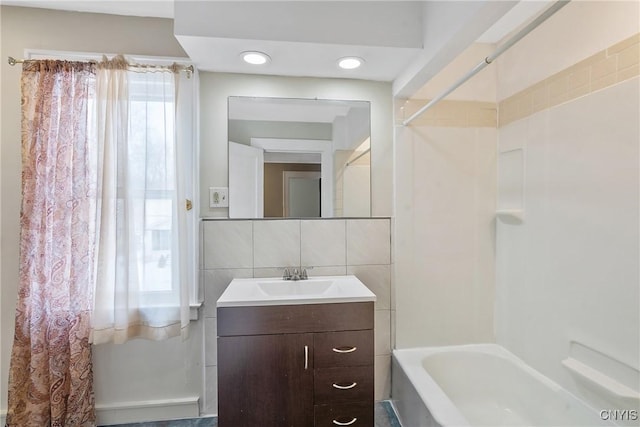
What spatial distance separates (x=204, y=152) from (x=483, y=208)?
179 cm

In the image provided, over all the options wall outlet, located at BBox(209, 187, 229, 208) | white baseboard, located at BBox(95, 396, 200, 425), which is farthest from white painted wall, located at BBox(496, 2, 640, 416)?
white baseboard, located at BBox(95, 396, 200, 425)

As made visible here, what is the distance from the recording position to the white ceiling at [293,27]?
4.69 feet

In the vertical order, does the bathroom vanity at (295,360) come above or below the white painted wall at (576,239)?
below

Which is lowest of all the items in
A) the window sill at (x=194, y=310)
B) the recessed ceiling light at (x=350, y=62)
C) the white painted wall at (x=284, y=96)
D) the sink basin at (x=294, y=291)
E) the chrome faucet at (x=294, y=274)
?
the window sill at (x=194, y=310)

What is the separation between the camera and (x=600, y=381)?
1332mm

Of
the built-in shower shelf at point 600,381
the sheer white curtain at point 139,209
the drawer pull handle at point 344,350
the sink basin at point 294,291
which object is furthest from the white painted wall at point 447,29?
the built-in shower shelf at point 600,381

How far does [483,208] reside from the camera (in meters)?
2.01

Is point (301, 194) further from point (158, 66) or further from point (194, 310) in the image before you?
point (158, 66)

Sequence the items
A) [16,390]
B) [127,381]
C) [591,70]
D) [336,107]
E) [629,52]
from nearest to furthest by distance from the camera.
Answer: [629,52], [591,70], [16,390], [127,381], [336,107]

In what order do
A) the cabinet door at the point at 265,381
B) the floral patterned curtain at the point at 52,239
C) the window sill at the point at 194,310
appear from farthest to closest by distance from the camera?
the window sill at the point at 194,310, the floral patterned curtain at the point at 52,239, the cabinet door at the point at 265,381

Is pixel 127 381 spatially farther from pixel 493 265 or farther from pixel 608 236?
pixel 608 236

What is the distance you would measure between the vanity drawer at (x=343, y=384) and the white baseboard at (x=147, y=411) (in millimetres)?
841

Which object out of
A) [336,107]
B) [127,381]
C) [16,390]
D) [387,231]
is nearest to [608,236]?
[387,231]

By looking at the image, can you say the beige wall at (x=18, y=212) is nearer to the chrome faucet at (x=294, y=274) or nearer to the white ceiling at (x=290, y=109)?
the white ceiling at (x=290, y=109)
